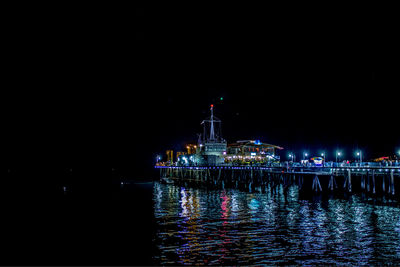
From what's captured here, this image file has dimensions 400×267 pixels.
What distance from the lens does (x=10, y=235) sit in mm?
29344

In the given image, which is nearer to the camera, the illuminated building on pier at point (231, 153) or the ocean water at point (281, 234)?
the ocean water at point (281, 234)

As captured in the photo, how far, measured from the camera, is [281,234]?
2617 centimetres

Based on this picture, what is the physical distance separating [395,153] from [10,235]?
14747 cm

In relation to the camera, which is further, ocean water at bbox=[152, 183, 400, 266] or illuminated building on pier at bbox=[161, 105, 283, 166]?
illuminated building on pier at bbox=[161, 105, 283, 166]

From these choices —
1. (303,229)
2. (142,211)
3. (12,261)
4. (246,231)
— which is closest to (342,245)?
(303,229)

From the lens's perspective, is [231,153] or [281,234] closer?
[281,234]

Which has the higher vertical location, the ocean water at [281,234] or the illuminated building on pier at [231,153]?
the illuminated building on pier at [231,153]

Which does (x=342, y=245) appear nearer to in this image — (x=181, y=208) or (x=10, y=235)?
(x=181, y=208)

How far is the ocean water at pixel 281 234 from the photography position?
66.9 feet

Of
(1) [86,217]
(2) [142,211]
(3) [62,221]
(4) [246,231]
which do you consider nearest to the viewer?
(4) [246,231]

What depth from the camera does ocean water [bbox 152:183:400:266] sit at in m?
20.4

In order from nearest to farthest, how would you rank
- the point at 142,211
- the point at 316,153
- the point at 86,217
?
the point at 86,217 → the point at 142,211 → the point at 316,153

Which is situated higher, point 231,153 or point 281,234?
point 231,153

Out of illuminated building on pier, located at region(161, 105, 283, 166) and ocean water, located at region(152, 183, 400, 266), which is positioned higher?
illuminated building on pier, located at region(161, 105, 283, 166)
